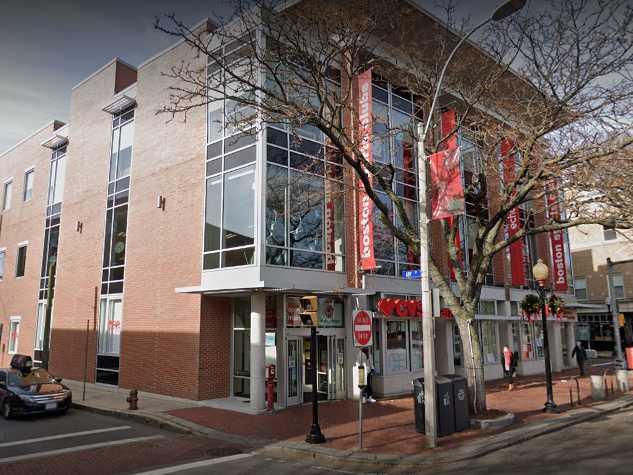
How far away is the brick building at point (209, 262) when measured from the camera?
16.2 m

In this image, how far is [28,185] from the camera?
101 ft

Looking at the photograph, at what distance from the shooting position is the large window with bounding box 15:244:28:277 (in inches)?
1169

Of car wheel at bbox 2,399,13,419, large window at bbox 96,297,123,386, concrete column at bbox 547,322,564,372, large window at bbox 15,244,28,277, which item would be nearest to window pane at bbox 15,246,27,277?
large window at bbox 15,244,28,277

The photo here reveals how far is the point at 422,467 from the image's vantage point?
9.29 m

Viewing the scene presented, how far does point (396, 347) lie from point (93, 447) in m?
11.9

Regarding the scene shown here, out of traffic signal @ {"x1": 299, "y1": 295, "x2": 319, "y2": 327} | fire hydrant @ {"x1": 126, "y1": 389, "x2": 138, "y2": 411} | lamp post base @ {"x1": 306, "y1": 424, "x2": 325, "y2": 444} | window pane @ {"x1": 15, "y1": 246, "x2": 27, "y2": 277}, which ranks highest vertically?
window pane @ {"x1": 15, "y1": 246, "x2": 27, "y2": 277}

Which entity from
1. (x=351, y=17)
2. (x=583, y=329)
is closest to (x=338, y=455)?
(x=351, y=17)

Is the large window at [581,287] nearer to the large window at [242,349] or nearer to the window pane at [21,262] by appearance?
the large window at [242,349]

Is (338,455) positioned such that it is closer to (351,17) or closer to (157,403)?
(157,403)

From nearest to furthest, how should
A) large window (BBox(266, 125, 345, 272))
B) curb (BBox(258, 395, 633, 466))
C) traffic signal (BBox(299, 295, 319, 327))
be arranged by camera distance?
1. curb (BBox(258, 395, 633, 466))
2. traffic signal (BBox(299, 295, 319, 327))
3. large window (BBox(266, 125, 345, 272))

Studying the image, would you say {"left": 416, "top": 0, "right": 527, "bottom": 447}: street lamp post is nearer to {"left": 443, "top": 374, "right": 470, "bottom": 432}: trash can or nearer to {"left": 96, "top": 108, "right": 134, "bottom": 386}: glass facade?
{"left": 443, "top": 374, "right": 470, "bottom": 432}: trash can

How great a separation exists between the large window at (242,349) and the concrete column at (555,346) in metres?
20.3

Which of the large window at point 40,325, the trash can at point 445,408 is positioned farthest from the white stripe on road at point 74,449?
the large window at point 40,325

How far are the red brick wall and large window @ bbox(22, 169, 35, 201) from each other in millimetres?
19421
